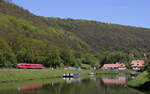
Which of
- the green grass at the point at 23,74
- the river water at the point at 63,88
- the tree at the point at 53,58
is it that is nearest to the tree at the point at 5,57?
the green grass at the point at 23,74

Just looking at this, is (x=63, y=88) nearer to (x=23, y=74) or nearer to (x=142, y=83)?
(x=142, y=83)

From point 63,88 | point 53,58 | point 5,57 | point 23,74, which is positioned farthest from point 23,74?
point 53,58

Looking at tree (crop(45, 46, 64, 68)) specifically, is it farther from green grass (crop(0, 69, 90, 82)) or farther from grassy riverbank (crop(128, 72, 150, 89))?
grassy riverbank (crop(128, 72, 150, 89))

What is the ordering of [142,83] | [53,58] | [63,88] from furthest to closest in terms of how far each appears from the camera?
[53,58] → [63,88] → [142,83]

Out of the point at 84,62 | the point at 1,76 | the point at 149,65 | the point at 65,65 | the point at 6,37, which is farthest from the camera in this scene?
the point at 84,62

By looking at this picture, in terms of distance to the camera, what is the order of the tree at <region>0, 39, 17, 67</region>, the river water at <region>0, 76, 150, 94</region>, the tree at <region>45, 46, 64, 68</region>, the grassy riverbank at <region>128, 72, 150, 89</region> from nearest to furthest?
the river water at <region>0, 76, 150, 94</region>
the grassy riverbank at <region>128, 72, 150, 89</region>
the tree at <region>0, 39, 17, 67</region>
the tree at <region>45, 46, 64, 68</region>

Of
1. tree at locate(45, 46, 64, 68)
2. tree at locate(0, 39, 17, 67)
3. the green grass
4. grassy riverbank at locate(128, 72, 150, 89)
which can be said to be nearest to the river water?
grassy riverbank at locate(128, 72, 150, 89)

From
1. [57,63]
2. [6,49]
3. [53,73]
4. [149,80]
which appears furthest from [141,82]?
[57,63]

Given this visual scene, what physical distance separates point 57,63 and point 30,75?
41492 mm

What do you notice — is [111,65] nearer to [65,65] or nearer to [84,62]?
[84,62]

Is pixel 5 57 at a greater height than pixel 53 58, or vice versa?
pixel 5 57

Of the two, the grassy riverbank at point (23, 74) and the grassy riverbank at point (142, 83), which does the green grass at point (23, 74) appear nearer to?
the grassy riverbank at point (23, 74)

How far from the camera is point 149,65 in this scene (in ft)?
194

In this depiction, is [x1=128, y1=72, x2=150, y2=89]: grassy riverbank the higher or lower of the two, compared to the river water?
higher
